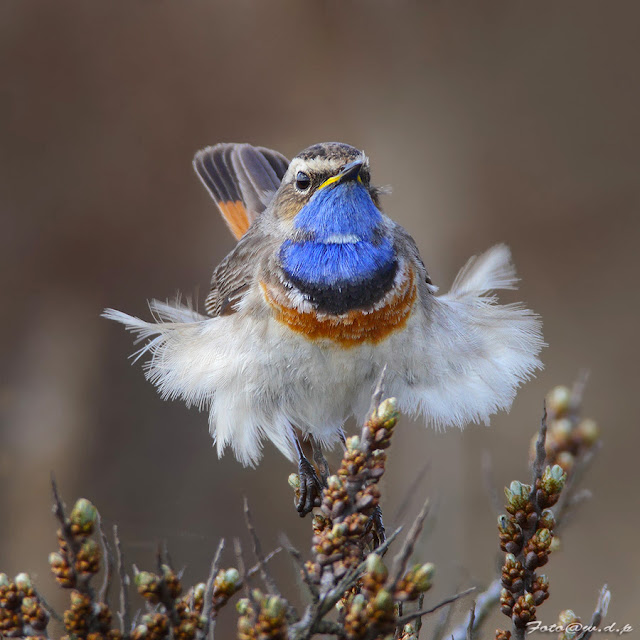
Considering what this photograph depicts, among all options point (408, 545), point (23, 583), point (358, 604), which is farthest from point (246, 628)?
point (23, 583)

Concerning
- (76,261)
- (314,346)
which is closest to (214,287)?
(314,346)

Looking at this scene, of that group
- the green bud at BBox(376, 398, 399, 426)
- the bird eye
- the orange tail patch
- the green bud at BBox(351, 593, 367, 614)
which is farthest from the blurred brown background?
the green bud at BBox(351, 593, 367, 614)

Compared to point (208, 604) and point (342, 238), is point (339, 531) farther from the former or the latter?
point (342, 238)

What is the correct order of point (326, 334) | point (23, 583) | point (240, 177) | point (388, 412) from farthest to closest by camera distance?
point (240, 177) → point (326, 334) → point (388, 412) → point (23, 583)

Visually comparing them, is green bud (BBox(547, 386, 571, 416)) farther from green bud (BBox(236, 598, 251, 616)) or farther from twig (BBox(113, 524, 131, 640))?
twig (BBox(113, 524, 131, 640))

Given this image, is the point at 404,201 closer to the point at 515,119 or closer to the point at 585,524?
the point at 515,119

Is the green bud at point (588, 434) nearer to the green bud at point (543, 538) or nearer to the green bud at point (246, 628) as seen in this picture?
the green bud at point (543, 538)
